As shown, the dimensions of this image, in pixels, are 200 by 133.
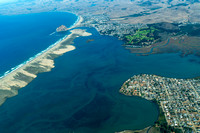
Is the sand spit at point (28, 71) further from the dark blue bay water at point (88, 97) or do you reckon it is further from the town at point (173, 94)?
the town at point (173, 94)

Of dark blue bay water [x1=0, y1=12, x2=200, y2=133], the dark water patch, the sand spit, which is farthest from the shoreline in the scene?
the dark water patch

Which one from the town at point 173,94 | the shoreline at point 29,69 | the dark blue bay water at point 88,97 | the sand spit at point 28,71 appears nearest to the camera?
the town at point 173,94

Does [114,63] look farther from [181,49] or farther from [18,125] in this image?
[18,125]

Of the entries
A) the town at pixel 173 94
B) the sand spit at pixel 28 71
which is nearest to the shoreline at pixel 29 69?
the sand spit at pixel 28 71

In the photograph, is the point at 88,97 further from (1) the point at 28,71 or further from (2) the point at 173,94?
(1) the point at 28,71

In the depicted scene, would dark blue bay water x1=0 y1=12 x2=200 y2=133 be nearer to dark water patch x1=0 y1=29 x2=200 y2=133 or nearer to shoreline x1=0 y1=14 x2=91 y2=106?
dark water patch x1=0 y1=29 x2=200 y2=133
